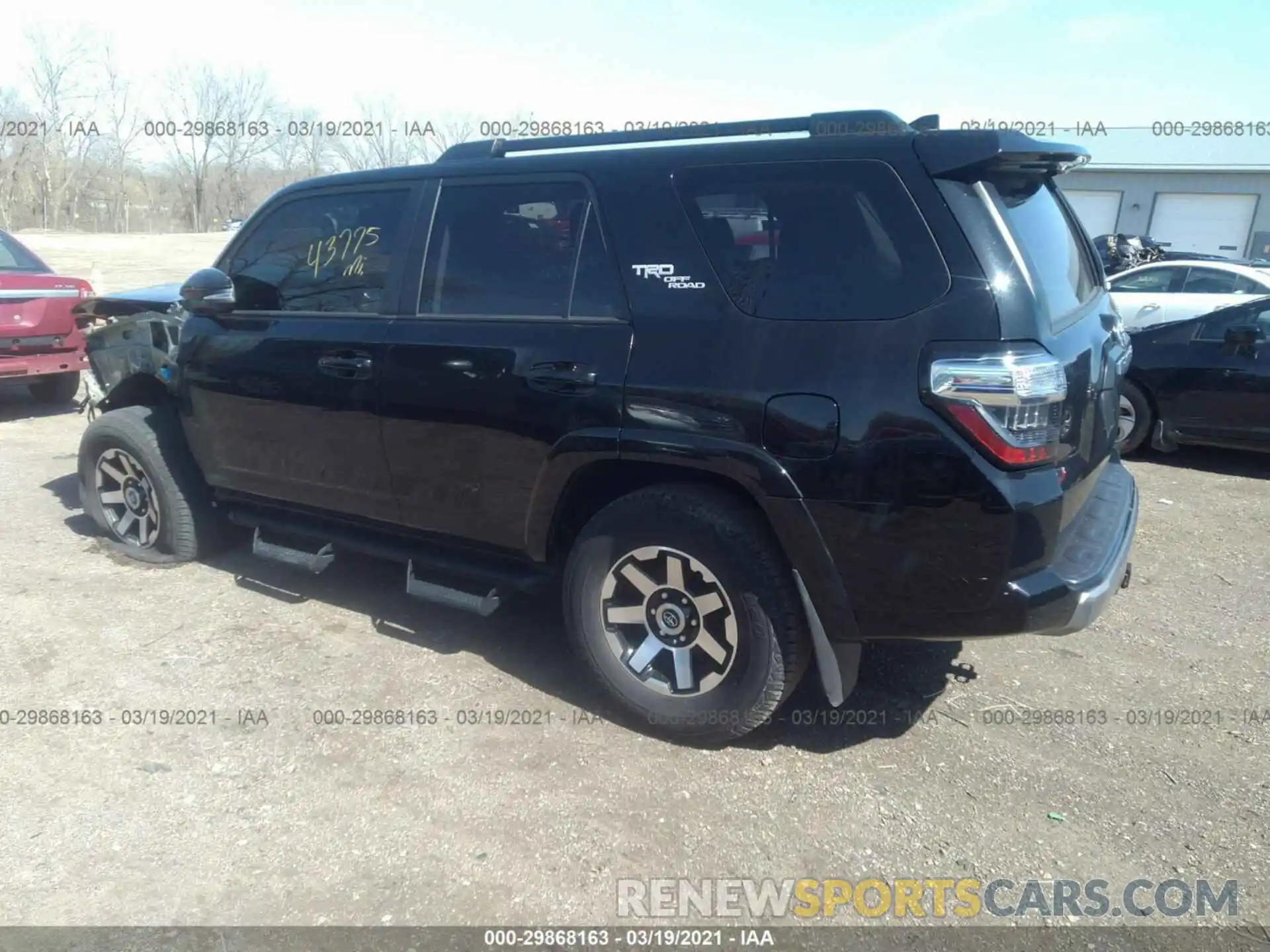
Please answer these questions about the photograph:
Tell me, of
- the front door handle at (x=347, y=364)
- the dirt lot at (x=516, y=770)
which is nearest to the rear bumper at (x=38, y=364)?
the dirt lot at (x=516, y=770)

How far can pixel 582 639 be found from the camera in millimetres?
3357

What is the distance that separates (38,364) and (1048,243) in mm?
8074

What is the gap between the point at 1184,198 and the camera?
97.3 ft

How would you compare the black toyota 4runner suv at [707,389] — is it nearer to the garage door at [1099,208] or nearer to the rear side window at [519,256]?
the rear side window at [519,256]

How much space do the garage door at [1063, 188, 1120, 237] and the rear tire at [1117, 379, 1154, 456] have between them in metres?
26.9

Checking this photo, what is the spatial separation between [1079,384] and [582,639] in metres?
1.88

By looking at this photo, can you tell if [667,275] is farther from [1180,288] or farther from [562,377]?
[1180,288]

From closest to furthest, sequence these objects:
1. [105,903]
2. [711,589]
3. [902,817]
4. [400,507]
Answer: [105,903] → [902,817] → [711,589] → [400,507]

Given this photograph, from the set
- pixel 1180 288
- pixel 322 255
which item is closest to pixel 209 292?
pixel 322 255

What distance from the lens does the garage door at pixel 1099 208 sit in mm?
30547

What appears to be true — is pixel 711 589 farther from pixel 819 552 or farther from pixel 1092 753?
pixel 1092 753

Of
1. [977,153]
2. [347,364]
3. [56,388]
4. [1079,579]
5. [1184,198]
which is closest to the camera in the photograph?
[977,153]

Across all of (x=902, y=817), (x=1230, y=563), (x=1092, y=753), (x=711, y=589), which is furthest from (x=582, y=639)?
(x=1230, y=563)

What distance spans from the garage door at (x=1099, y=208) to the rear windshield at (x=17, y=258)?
101 ft
